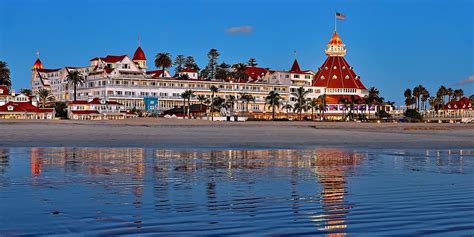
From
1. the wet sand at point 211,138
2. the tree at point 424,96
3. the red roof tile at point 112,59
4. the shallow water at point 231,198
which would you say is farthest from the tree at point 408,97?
the shallow water at point 231,198

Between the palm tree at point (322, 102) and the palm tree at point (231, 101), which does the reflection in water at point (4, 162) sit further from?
the palm tree at point (322, 102)

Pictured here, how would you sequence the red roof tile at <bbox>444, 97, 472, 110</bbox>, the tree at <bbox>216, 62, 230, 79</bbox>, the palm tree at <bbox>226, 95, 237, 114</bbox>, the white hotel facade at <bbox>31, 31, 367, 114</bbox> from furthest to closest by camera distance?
the tree at <bbox>216, 62, 230, 79</bbox>
the red roof tile at <bbox>444, 97, 472, 110</bbox>
the palm tree at <bbox>226, 95, 237, 114</bbox>
the white hotel facade at <bbox>31, 31, 367, 114</bbox>

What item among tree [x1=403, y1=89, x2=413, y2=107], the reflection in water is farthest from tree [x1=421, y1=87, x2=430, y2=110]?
the reflection in water

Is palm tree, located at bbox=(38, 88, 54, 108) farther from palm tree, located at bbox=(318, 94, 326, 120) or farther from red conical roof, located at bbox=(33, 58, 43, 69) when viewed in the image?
palm tree, located at bbox=(318, 94, 326, 120)

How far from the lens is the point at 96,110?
110500 millimetres

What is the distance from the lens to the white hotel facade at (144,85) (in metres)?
125

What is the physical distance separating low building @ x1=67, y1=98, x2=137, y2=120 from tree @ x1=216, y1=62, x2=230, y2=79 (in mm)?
60340

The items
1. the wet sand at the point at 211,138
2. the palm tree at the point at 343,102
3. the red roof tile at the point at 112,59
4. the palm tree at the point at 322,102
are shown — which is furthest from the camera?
the palm tree at the point at 343,102

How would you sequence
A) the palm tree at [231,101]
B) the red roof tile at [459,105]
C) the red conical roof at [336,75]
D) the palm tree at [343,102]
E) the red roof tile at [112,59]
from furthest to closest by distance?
the red roof tile at [459,105], the red conical roof at [336,75], the palm tree at [343,102], the palm tree at [231,101], the red roof tile at [112,59]

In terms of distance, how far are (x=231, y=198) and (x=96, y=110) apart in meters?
99.2

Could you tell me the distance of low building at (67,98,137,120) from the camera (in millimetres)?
106375

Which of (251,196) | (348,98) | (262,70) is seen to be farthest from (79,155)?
(262,70)

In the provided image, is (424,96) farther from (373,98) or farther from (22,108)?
(22,108)

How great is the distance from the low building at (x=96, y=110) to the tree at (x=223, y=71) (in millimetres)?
60340
